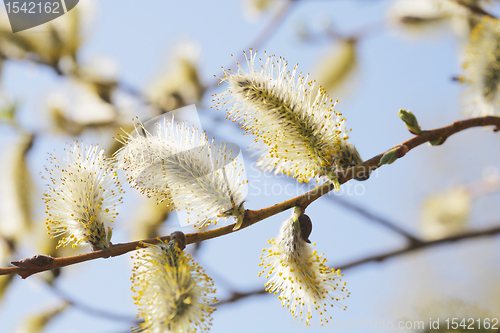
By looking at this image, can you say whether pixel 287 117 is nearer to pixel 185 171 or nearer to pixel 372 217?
pixel 185 171

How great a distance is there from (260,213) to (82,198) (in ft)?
1.47

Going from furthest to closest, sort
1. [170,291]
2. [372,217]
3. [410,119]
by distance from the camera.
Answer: [372,217] < [410,119] < [170,291]

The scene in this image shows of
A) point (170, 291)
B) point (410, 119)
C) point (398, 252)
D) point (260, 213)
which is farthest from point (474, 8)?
point (170, 291)

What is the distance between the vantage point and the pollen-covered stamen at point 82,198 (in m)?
0.92

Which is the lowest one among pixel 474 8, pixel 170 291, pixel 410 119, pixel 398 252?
pixel 398 252

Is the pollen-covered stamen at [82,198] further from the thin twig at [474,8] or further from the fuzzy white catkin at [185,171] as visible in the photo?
the thin twig at [474,8]

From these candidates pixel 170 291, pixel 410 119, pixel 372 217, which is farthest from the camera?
pixel 372 217

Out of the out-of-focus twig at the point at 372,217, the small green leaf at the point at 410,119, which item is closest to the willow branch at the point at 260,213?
the small green leaf at the point at 410,119

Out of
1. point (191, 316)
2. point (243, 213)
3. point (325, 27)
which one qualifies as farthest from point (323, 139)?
point (325, 27)

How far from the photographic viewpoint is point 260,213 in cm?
89

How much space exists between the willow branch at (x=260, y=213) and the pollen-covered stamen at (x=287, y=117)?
0.05 meters

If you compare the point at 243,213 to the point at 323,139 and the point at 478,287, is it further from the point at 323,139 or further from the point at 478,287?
the point at 478,287

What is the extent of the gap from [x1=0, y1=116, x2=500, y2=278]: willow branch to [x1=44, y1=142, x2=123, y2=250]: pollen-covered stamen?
0.22ft

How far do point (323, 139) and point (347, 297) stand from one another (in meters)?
0.41
